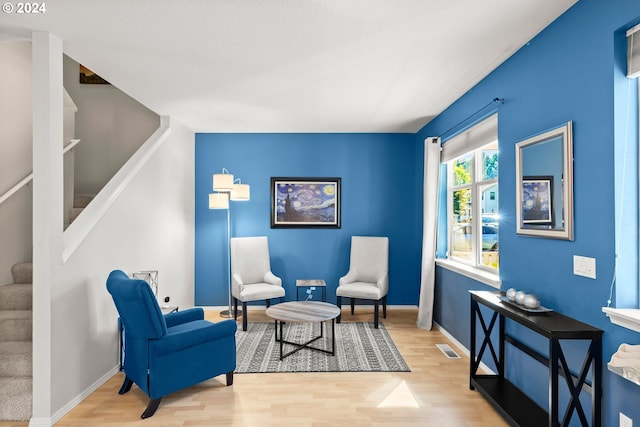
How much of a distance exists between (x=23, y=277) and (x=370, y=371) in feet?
10.5

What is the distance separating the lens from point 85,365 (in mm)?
2605

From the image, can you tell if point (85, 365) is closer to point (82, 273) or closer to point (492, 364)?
point (82, 273)

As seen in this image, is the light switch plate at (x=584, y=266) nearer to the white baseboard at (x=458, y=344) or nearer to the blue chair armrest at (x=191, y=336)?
the white baseboard at (x=458, y=344)

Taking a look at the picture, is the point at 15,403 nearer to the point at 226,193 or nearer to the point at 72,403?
the point at 72,403

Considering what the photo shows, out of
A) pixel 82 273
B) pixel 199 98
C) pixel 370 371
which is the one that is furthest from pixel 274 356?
pixel 199 98

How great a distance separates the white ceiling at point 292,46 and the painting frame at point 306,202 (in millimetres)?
1405

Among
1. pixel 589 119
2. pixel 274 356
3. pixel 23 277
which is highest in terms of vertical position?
pixel 589 119

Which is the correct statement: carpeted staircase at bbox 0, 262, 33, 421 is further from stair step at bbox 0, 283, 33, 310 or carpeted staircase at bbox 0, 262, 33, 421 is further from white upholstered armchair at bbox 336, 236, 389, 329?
white upholstered armchair at bbox 336, 236, 389, 329

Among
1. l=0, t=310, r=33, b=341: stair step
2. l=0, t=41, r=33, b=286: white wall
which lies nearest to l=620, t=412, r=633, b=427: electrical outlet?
l=0, t=310, r=33, b=341: stair step

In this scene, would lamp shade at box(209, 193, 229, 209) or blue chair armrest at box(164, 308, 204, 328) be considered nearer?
blue chair armrest at box(164, 308, 204, 328)

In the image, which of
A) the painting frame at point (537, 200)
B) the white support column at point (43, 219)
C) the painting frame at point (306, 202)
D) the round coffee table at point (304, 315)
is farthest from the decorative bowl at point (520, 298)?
the white support column at point (43, 219)

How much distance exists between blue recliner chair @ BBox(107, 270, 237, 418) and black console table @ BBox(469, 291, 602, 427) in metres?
2.04

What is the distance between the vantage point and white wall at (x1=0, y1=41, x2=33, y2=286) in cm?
297

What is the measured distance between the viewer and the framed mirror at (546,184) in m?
1.98
